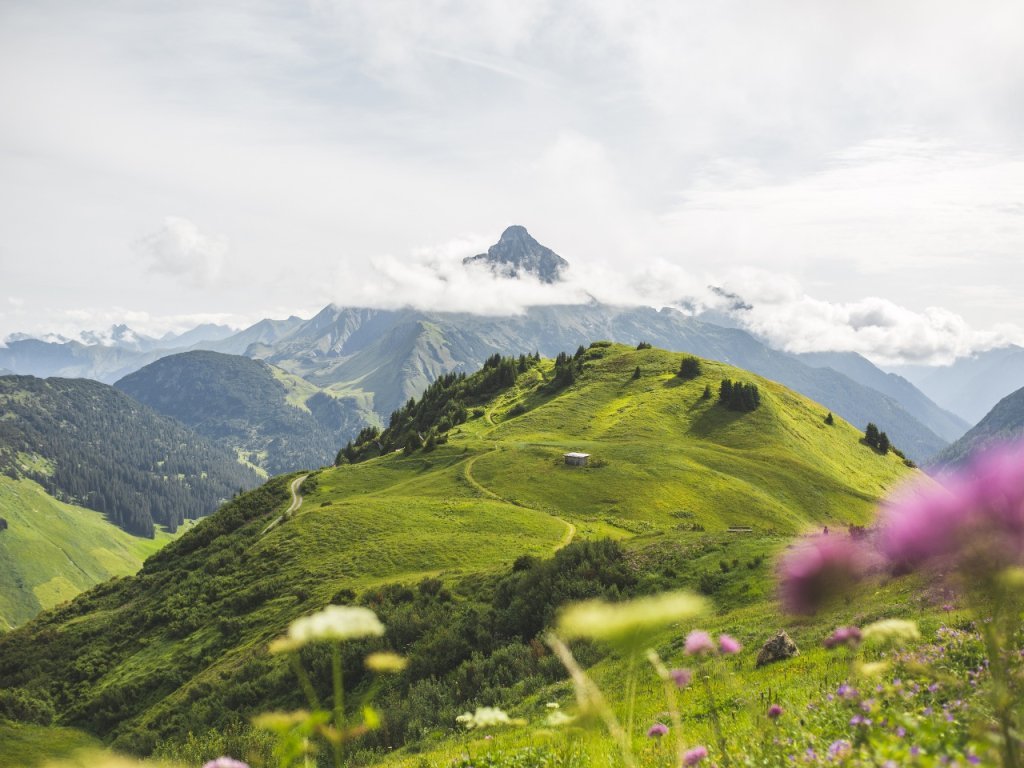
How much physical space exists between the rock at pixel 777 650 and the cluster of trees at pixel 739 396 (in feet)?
341

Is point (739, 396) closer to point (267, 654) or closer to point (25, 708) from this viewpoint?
point (267, 654)

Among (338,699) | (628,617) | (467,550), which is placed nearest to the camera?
(338,699)

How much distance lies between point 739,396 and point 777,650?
346 feet

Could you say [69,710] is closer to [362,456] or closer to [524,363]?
[362,456]

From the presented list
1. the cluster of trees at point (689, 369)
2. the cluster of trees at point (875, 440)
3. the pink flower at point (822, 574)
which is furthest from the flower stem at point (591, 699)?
the cluster of trees at point (875, 440)

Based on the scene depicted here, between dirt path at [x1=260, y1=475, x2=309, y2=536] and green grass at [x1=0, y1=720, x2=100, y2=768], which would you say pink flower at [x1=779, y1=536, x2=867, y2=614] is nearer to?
green grass at [x1=0, y1=720, x2=100, y2=768]

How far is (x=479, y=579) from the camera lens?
38781 millimetres

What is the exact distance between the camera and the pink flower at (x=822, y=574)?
Result: 179 inches

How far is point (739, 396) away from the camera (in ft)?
374

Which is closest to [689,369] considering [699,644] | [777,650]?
[777,650]

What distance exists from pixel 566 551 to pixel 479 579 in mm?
8278

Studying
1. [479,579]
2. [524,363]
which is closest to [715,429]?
[524,363]

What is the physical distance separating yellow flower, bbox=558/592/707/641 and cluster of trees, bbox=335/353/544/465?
119377mm

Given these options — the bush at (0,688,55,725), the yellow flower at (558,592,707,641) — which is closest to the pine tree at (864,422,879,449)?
the bush at (0,688,55,725)
